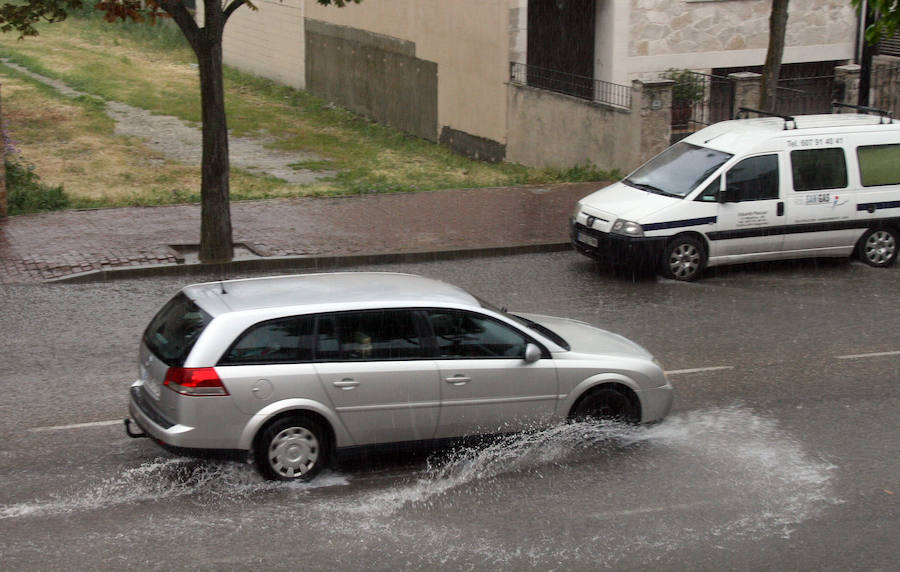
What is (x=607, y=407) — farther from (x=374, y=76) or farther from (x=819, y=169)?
(x=374, y=76)

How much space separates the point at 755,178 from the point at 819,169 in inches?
37.5

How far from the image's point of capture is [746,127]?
1535 cm

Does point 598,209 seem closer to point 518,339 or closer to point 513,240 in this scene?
point 513,240

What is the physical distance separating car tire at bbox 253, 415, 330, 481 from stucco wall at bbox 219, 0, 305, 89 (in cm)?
3008

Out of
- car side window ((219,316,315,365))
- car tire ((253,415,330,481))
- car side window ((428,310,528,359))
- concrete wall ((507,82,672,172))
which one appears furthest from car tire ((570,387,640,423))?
concrete wall ((507,82,672,172))

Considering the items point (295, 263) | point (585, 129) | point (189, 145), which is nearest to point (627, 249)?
point (295, 263)

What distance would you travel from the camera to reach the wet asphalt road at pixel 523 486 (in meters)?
7.21

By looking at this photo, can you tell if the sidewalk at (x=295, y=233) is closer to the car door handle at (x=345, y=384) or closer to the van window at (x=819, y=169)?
the van window at (x=819, y=169)

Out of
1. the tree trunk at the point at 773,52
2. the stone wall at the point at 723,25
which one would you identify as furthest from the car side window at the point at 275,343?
the stone wall at the point at 723,25

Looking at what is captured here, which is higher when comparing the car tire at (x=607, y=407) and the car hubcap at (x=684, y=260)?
the car hubcap at (x=684, y=260)

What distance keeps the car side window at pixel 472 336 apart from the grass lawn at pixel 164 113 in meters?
11.5

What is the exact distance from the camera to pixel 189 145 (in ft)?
90.3

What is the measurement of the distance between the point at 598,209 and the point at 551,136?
9.27 metres

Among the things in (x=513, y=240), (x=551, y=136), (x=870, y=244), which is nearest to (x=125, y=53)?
(x=551, y=136)
